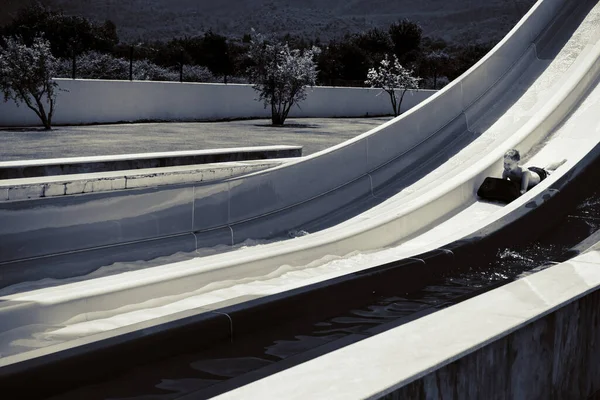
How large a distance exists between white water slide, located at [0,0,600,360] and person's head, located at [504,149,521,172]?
0.43 m

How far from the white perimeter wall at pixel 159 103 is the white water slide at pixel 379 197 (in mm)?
10411

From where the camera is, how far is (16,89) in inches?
618

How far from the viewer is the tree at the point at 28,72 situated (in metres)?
15.5

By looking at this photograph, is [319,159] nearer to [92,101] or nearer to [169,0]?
[92,101]

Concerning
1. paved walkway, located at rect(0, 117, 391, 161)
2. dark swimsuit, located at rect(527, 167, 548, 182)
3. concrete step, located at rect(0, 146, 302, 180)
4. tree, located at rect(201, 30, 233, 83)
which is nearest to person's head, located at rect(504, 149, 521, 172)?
dark swimsuit, located at rect(527, 167, 548, 182)

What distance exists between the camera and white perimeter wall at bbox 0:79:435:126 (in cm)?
1802

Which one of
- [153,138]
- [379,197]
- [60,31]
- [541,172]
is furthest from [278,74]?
[60,31]

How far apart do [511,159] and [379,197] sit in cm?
164

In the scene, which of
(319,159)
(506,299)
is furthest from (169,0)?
(506,299)

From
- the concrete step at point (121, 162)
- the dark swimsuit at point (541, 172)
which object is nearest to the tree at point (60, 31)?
the concrete step at point (121, 162)

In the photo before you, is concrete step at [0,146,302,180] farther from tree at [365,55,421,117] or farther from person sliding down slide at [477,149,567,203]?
tree at [365,55,421,117]

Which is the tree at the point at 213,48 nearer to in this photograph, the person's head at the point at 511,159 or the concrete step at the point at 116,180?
the person's head at the point at 511,159

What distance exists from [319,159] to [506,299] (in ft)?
19.3

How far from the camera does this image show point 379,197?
353 inches
